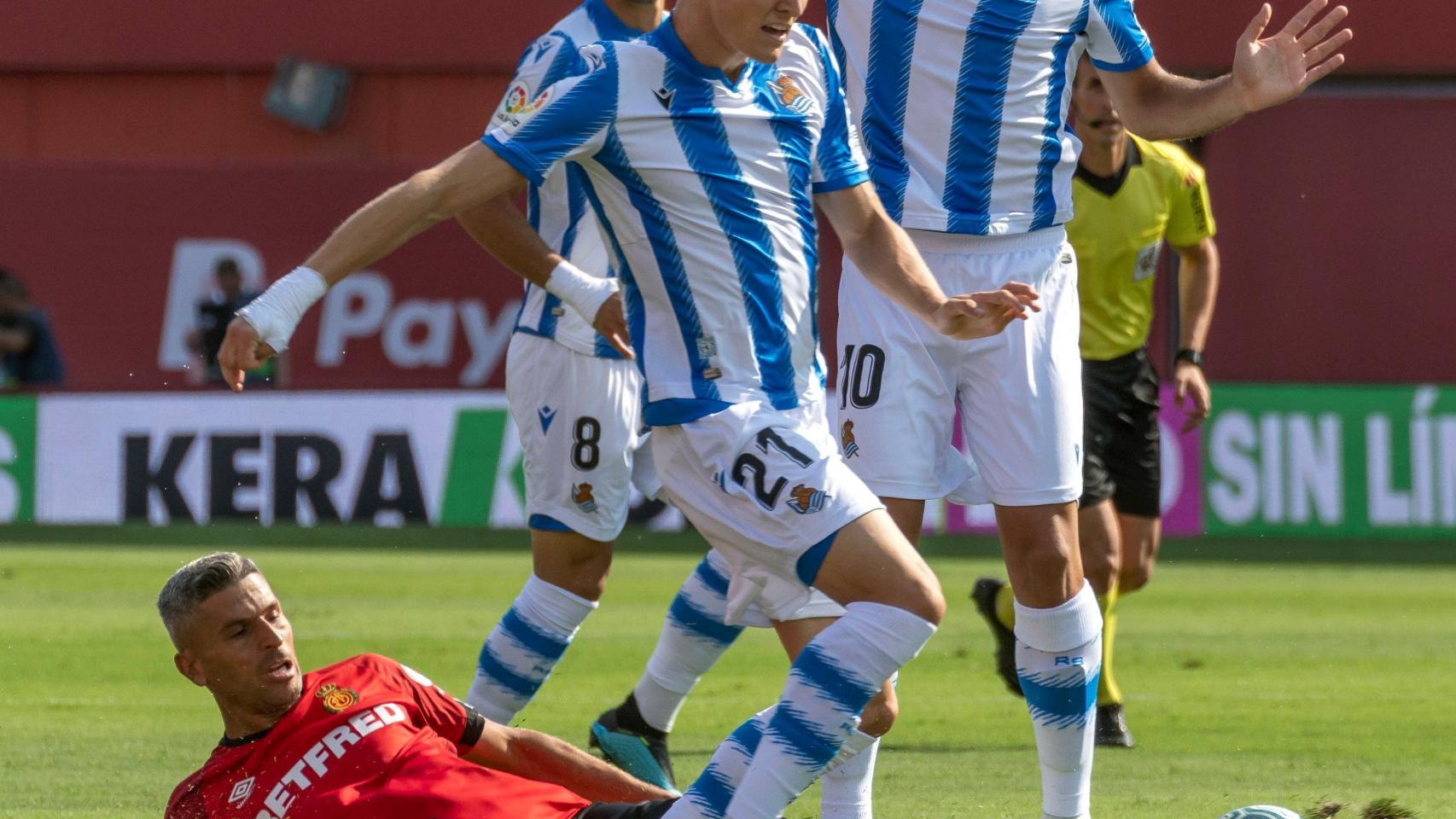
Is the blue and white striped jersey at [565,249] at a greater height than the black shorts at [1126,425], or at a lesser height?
greater

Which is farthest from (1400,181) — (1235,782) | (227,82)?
(1235,782)

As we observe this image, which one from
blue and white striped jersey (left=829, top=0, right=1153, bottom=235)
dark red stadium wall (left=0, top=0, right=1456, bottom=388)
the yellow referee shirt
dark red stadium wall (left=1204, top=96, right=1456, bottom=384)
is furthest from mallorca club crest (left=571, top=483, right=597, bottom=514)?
dark red stadium wall (left=1204, top=96, right=1456, bottom=384)

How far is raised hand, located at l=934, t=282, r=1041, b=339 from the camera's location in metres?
4.52

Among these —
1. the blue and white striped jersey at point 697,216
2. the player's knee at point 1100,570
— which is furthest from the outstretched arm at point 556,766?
the player's knee at point 1100,570

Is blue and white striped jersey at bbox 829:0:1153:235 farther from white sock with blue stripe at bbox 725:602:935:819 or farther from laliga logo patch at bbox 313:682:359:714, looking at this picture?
laliga logo patch at bbox 313:682:359:714

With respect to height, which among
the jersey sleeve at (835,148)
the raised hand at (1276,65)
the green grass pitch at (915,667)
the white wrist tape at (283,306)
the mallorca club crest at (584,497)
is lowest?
the green grass pitch at (915,667)

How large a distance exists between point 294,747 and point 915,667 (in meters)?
5.45

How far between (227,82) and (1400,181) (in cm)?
1246

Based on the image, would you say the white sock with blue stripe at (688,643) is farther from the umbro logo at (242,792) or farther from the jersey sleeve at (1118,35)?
the umbro logo at (242,792)

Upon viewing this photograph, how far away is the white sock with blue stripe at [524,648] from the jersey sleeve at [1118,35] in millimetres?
2275

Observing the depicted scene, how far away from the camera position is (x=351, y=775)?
4504mm

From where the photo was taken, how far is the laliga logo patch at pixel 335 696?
4.60m

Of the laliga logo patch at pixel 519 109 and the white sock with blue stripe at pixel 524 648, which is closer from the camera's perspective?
the laliga logo patch at pixel 519 109

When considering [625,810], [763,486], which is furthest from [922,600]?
[625,810]
